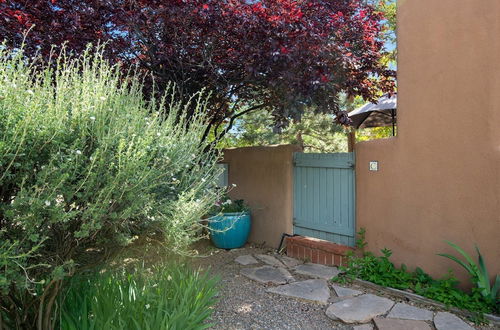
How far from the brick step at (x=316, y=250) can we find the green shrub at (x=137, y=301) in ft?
6.27

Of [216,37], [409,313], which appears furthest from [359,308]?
[216,37]

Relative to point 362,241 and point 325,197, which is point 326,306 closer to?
point 362,241

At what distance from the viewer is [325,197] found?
4438mm

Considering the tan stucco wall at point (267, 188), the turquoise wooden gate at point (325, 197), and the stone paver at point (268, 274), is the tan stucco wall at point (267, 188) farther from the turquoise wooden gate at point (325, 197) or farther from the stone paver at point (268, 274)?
the stone paver at point (268, 274)

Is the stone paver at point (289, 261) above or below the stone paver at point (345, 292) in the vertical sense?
Answer: above

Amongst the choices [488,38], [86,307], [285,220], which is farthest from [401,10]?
[86,307]

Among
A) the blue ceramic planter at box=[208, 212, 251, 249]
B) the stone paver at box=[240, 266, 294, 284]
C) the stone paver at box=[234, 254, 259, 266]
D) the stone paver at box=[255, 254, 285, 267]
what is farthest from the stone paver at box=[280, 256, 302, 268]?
the blue ceramic planter at box=[208, 212, 251, 249]

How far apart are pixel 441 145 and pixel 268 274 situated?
2236mm

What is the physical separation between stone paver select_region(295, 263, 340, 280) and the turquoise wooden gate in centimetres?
41

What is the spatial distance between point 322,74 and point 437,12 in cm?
121

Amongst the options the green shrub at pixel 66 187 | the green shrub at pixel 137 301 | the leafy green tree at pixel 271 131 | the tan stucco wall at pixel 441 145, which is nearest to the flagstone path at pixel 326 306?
the green shrub at pixel 137 301

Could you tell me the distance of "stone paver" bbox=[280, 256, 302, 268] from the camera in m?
4.22

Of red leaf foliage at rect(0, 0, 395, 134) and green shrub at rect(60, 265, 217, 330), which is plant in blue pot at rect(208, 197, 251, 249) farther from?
green shrub at rect(60, 265, 217, 330)

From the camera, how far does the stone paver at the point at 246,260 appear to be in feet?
14.2
